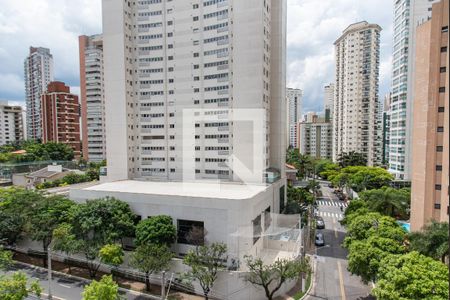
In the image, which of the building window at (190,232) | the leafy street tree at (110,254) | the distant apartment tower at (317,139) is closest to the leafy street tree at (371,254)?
the building window at (190,232)

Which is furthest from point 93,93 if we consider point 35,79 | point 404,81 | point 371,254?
point 404,81

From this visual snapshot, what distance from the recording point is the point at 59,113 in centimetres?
7625

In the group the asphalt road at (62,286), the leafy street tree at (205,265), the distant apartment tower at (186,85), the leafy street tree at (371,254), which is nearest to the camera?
the leafy street tree at (371,254)

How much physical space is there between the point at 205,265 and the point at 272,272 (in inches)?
193

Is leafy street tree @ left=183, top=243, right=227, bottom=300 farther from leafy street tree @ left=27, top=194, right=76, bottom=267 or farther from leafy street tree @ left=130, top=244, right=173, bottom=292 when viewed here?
leafy street tree @ left=27, top=194, right=76, bottom=267

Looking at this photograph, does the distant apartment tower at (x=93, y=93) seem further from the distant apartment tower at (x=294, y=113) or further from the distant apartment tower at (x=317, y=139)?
the distant apartment tower at (x=294, y=113)

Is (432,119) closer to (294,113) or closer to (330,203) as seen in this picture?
(330,203)

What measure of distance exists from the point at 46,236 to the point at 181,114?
19145 mm

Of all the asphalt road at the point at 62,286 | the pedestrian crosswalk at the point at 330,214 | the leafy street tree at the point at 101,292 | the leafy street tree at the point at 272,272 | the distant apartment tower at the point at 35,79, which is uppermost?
the distant apartment tower at the point at 35,79

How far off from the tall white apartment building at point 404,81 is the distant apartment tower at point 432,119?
21.5 m

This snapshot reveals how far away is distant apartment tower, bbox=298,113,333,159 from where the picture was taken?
304 ft

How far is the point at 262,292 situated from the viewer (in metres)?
19.0

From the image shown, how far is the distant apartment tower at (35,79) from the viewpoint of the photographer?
9674 cm

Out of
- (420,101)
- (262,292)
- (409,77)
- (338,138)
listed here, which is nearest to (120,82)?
(262,292)
